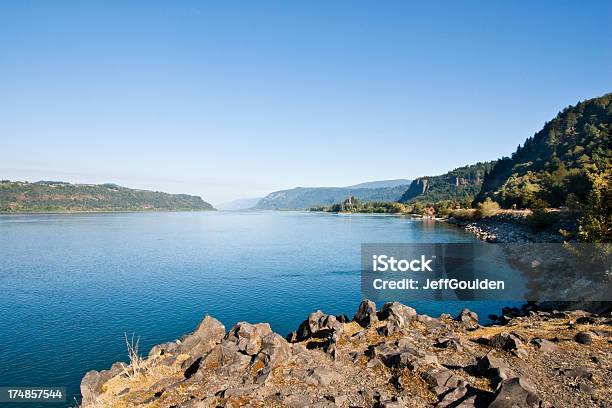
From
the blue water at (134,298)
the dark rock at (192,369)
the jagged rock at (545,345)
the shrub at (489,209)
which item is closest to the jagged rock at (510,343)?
the jagged rock at (545,345)

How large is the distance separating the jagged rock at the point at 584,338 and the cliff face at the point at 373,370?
1.9 inches

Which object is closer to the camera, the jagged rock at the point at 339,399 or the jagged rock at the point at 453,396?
the jagged rock at the point at 453,396

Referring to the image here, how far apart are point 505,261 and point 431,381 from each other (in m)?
58.1

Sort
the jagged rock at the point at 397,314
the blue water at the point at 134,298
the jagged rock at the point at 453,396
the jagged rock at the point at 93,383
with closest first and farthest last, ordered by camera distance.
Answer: the jagged rock at the point at 453,396
the jagged rock at the point at 93,383
the jagged rock at the point at 397,314
the blue water at the point at 134,298

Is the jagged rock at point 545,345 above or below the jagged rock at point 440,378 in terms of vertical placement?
above

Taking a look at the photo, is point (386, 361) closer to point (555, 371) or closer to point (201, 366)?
point (555, 371)

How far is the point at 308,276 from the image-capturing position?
5850cm

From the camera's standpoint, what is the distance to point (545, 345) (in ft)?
66.0

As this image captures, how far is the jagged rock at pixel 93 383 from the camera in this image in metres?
18.6

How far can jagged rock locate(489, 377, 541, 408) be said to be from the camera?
46.3 feet

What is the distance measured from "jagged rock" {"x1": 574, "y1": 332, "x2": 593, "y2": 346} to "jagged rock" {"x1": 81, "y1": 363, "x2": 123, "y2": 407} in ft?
89.7

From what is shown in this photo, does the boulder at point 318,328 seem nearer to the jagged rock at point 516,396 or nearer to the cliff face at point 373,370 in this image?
the cliff face at point 373,370

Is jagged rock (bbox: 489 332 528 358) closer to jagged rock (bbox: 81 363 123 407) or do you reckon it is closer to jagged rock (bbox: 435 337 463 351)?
jagged rock (bbox: 435 337 463 351)

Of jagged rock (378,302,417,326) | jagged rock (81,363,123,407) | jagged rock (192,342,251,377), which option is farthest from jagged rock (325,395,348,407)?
jagged rock (81,363,123,407)
